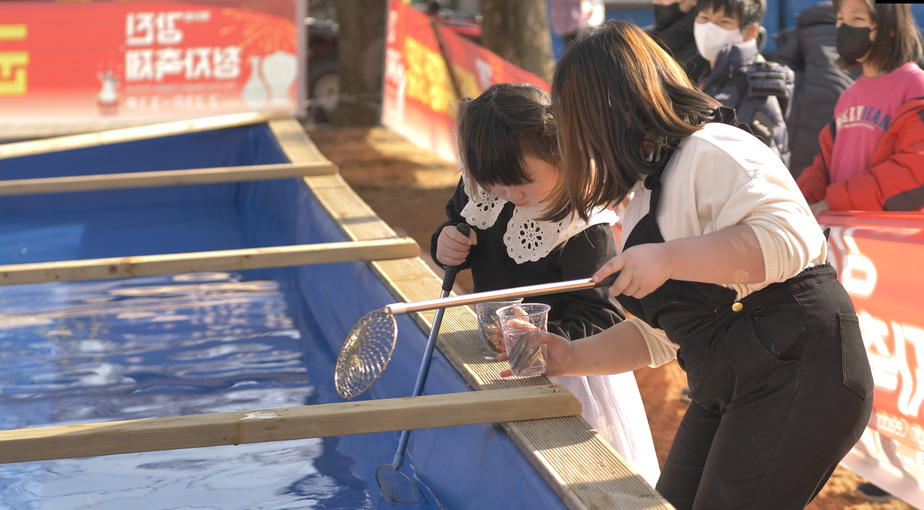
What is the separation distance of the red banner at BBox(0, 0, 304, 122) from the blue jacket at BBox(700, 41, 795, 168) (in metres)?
6.42

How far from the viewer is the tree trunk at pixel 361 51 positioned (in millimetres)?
11336

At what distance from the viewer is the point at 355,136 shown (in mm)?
11562

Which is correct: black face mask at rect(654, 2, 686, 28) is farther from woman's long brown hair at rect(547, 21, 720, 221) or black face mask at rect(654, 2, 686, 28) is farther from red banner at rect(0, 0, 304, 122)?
red banner at rect(0, 0, 304, 122)

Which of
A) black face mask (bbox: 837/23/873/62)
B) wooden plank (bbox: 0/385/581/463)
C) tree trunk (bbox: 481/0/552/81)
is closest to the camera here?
wooden plank (bbox: 0/385/581/463)

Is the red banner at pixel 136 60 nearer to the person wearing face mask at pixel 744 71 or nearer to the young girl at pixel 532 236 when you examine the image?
the person wearing face mask at pixel 744 71

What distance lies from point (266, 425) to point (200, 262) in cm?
189

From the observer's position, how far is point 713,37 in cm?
370

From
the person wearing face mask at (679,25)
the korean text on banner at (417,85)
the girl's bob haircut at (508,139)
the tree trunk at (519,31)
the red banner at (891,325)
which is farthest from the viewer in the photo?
the tree trunk at (519,31)

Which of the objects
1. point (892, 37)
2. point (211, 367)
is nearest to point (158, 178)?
point (211, 367)

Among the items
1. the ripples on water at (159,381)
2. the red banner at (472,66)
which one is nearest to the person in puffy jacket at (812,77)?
the red banner at (472,66)

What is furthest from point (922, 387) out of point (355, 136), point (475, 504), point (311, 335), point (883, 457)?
point (355, 136)

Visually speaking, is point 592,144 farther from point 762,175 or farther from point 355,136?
point 355,136

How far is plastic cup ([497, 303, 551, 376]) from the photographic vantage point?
7.05 ft

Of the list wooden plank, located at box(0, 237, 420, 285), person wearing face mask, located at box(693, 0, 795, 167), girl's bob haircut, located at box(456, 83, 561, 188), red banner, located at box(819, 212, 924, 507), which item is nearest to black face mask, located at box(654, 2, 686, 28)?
person wearing face mask, located at box(693, 0, 795, 167)
